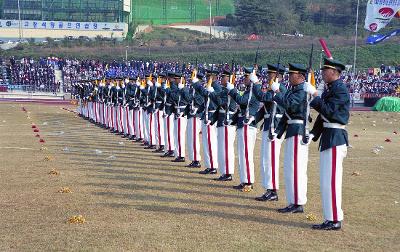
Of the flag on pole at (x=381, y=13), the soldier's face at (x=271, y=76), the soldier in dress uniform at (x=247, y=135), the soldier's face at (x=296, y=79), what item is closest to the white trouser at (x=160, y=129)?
the soldier in dress uniform at (x=247, y=135)

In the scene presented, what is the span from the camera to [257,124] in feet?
45.8

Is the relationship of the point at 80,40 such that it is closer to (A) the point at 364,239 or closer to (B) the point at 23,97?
(B) the point at 23,97

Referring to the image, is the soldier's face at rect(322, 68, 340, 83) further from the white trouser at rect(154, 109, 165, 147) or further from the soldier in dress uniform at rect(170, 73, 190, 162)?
the white trouser at rect(154, 109, 165, 147)

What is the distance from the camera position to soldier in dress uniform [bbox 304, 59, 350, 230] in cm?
999

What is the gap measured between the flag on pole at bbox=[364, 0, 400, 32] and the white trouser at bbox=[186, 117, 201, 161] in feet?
109

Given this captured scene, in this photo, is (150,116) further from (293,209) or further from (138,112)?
(293,209)

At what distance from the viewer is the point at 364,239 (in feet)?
30.9

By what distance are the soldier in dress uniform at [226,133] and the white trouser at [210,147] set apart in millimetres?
842

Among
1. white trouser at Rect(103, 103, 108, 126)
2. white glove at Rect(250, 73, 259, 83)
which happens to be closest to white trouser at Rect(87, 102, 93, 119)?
white trouser at Rect(103, 103, 108, 126)

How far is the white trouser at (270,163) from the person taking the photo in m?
12.3

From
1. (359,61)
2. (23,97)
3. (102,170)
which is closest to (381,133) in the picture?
(102,170)

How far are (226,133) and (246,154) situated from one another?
1.26 m

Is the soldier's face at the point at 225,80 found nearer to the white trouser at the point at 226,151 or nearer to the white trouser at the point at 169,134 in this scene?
the white trouser at the point at 226,151

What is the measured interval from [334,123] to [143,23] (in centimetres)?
8970
